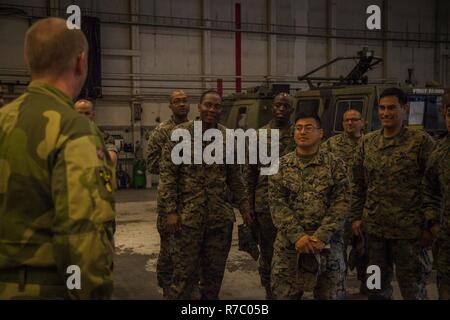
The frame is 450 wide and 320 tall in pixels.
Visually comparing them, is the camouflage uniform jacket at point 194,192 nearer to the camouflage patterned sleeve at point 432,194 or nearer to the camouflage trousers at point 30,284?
the camouflage patterned sleeve at point 432,194

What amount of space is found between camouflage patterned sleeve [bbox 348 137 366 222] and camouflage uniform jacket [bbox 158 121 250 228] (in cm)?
89

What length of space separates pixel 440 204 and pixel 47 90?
8.02 ft

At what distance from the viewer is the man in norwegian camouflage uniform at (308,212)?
9.65ft

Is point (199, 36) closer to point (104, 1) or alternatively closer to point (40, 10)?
point (104, 1)

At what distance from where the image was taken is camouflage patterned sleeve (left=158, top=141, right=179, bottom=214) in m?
3.45

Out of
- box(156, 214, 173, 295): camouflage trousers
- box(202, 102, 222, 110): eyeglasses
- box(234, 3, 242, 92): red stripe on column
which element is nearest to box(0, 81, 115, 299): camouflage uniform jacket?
box(202, 102, 222, 110): eyeglasses

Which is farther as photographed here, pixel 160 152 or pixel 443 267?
pixel 160 152

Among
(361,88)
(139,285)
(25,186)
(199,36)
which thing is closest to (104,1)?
(199,36)

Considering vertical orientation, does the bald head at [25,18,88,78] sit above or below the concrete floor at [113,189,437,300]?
above

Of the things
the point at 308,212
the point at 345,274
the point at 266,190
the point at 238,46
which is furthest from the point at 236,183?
the point at 238,46

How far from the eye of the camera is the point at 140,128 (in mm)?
11609

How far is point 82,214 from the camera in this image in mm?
1453

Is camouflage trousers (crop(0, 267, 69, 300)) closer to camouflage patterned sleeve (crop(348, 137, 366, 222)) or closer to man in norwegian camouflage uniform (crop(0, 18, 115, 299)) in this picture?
man in norwegian camouflage uniform (crop(0, 18, 115, 299))

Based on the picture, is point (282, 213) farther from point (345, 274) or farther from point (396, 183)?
point (396, 183)
